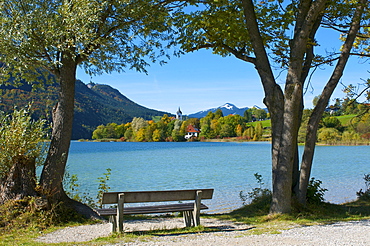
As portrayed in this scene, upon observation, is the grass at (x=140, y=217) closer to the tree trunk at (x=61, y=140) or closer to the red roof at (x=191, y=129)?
the tree trunk at (x=61, y=140)

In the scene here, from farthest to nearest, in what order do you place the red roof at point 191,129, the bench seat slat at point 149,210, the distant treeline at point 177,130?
the red roof at point 191,129
the distant treeline at point 177,130
the bench seat slat at point 149,210

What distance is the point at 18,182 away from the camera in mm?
6926

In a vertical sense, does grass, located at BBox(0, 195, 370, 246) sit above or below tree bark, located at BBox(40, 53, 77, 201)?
below

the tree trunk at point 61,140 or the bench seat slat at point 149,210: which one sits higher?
the tree trunk at point 61,140

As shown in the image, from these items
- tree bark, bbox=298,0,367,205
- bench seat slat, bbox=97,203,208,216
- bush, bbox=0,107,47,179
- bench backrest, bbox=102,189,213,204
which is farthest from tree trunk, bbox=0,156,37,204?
tree bark, bbox=298,0,367,205

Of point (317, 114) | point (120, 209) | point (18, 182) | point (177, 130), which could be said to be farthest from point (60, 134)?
point (177, 130)

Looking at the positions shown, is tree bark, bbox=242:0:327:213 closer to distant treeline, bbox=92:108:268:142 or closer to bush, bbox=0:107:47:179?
bush, bbox=0:107:47:179

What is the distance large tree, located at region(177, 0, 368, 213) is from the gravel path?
4.87 feet

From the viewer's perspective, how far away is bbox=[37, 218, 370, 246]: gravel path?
4.92 m

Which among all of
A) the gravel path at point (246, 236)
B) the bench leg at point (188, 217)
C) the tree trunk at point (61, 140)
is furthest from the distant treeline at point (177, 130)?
the gravel path at point (246, 236)

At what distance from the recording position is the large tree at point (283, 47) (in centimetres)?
729

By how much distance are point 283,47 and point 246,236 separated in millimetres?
5445

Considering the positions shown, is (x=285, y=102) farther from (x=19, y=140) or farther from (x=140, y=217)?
(x=19, y=140)

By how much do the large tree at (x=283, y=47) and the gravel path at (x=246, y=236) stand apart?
58.5 inches
